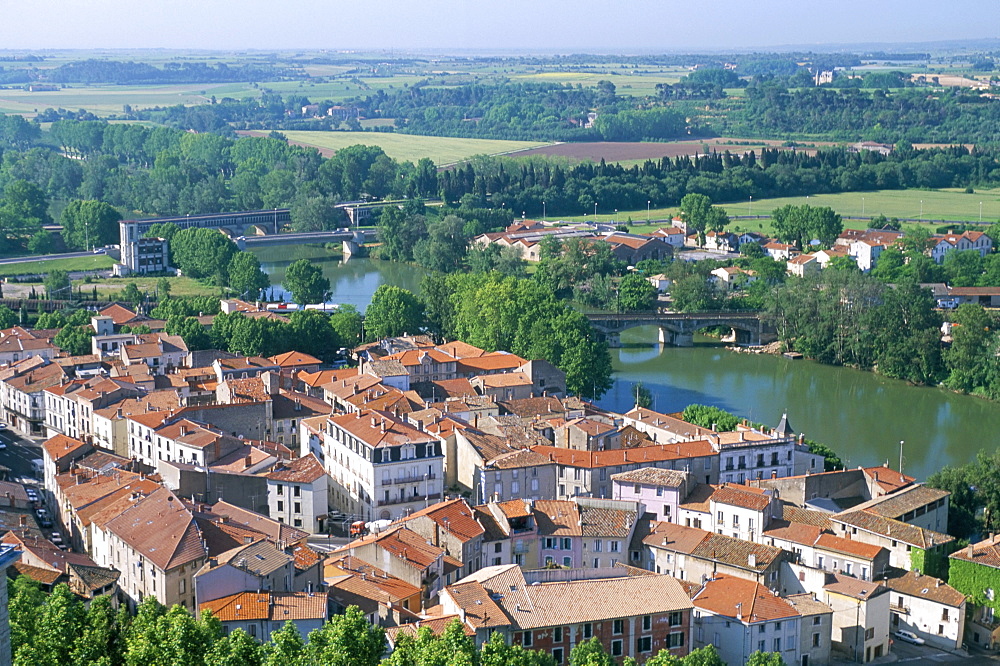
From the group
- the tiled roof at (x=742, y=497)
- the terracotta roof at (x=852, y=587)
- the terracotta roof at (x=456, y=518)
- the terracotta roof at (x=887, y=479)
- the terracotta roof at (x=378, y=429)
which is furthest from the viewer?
the terracotta roof at (x=887, y=479)

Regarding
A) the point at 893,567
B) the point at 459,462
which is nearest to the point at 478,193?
the point at 459,462

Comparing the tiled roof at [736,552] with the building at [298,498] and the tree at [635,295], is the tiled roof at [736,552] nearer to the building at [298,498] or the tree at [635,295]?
the building at [298,498]

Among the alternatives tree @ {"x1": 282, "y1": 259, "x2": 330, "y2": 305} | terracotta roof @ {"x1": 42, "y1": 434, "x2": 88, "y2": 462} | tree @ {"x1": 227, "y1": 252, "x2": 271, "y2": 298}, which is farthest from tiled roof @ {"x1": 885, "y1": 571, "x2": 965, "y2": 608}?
tree @ {"x1": 227, "y1": 252, "x2": 271, "y2": 298}

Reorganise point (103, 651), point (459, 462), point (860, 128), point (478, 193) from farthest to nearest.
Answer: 1. point (860, 128)
2. point (478, 193)
3. point (459, 462)
4. point (103, 651)

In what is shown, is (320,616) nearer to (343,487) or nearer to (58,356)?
(343,487)

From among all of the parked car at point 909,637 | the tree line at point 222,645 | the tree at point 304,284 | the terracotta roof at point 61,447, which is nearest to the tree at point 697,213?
the tree at point 304,284

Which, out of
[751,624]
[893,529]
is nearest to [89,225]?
[893,529]
